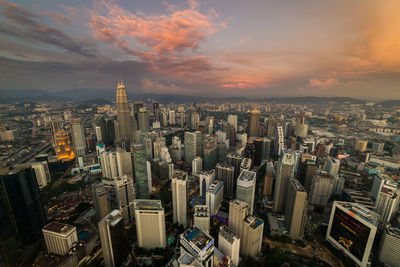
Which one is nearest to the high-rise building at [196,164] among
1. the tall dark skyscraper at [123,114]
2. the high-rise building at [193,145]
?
the high-rise building at [193,145]

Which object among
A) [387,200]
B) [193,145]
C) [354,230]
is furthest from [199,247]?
[193,145]

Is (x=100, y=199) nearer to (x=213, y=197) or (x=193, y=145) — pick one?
(x=213, y=197)

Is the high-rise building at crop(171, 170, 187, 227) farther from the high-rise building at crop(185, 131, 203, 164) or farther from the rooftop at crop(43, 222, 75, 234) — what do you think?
the high-rise building at crop(185, 131, 203, 164)

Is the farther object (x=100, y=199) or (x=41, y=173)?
(x=41, y=173)

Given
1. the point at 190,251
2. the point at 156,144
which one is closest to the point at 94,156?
the point at 156,144

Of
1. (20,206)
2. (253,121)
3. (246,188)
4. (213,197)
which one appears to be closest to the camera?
(20,206)

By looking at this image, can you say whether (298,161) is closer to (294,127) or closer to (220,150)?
(220,150)
